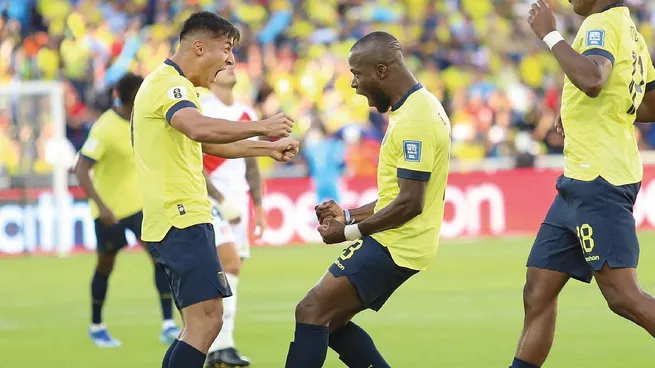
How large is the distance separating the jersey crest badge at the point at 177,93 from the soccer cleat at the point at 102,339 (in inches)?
187

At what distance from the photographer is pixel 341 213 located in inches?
278

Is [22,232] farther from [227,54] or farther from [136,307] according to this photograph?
[227,54]

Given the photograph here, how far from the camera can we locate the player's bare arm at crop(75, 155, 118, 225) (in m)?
11.0

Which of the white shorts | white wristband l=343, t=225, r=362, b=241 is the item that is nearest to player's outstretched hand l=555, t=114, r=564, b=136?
white wristband l=343, t=225, r=362, b=241

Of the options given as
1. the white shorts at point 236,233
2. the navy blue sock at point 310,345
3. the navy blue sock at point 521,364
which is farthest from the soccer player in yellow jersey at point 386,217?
the white shorts at point 236,233

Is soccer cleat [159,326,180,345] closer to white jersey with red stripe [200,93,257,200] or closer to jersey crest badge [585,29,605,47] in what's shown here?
white jersey with red stripe [200,93,257,200]

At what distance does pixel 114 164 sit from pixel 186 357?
5122mm

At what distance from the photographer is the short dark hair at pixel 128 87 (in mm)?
11094

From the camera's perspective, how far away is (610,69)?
22.1 ft

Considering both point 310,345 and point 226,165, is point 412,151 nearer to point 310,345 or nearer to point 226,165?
point 310,345

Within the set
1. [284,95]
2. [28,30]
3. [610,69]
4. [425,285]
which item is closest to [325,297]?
[610,69]

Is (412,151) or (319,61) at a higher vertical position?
(319,61)

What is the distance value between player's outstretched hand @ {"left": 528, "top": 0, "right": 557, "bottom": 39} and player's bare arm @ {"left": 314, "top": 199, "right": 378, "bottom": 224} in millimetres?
1350

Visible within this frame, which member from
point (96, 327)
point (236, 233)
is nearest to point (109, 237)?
point (96, 327)
